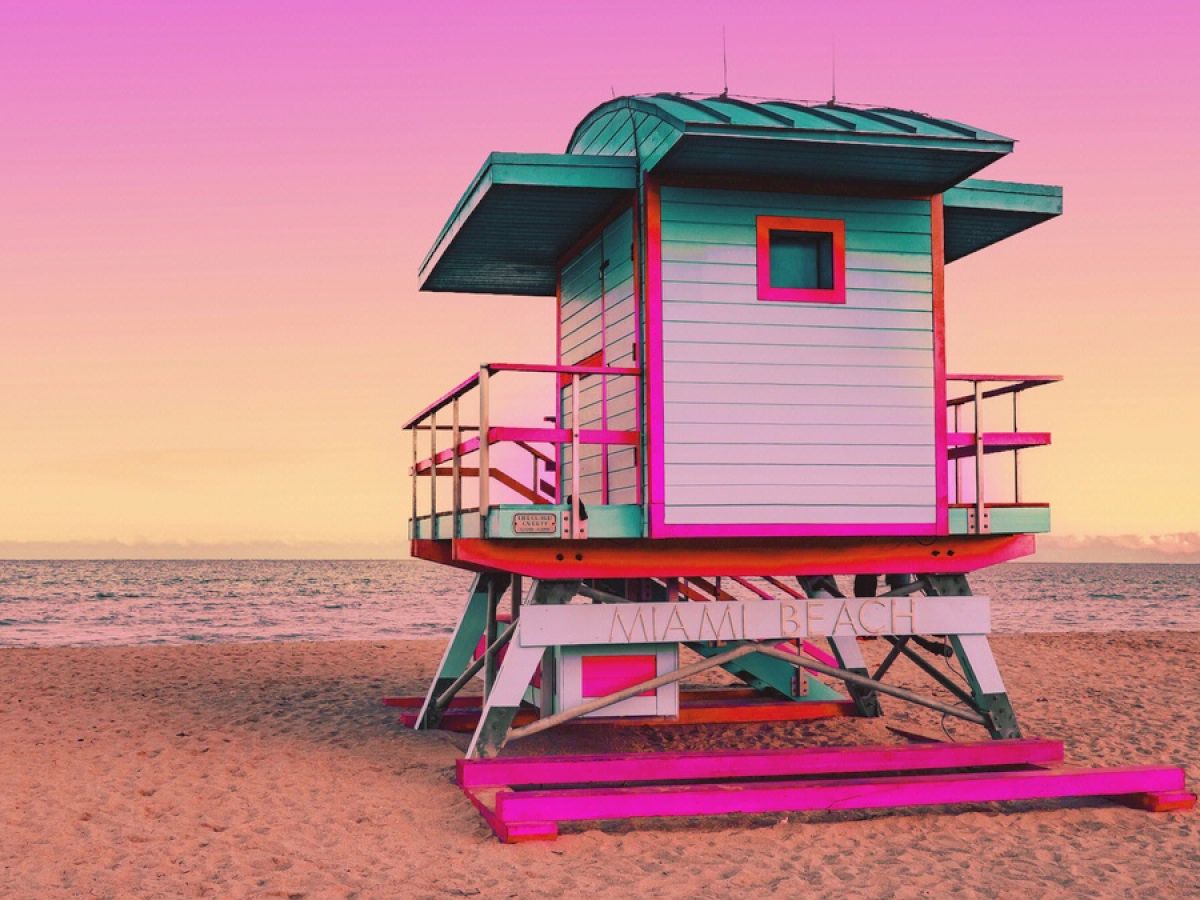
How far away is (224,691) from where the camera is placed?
16.5 m

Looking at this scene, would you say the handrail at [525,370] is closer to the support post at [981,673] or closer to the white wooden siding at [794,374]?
the white wooden siding at [794,374]

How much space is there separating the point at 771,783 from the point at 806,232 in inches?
175

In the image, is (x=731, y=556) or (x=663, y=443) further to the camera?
(x=731, y=556)

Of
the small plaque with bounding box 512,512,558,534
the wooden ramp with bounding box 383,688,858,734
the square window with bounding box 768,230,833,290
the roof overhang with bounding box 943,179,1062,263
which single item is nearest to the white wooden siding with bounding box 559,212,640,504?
the small plaque with bounding box 512,512,558,534

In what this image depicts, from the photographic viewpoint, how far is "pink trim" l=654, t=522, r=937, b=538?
372 inches

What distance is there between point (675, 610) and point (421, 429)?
13.5ft

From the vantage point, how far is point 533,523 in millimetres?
9094

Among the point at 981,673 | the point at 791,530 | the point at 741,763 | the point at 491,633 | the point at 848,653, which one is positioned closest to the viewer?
the point at 741,763

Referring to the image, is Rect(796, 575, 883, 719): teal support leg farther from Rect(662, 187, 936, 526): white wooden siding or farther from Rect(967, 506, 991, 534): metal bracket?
Rect(662, 187, 936, 526): white wooden siding

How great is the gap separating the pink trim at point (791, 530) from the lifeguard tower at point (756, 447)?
17mm

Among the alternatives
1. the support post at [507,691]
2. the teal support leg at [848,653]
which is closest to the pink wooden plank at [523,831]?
the support post at [507,691]

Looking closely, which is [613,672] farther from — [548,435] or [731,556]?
[548,435]

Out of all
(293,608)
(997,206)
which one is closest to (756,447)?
(997,206)

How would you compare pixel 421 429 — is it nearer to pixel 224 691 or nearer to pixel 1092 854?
pixel 224 691
